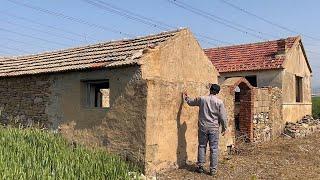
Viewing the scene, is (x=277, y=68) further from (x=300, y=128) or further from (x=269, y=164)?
(x=269, y=164)

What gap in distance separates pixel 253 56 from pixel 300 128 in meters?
4.75

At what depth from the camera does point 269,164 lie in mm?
10867

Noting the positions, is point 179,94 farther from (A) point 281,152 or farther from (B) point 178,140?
(A) point 281,152

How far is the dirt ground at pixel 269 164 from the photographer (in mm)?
9375

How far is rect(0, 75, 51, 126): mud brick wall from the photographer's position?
35.9ft

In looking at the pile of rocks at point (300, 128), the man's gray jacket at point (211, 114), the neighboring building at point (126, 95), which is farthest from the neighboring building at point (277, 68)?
the man's gray jacket at point (211, 114)

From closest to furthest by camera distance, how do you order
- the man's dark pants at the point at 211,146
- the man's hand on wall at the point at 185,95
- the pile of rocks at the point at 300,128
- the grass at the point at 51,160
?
1. the grass at the point at 51,160
2. the man's dark pants at the point at 211,146
3. the man's hand on wall at the point at 185,95
4. the pile of rocks at the point at 300,128

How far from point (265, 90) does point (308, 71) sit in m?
8.72

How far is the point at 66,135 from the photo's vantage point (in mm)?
10164

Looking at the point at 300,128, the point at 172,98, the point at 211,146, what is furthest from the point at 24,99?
the point at 300,128

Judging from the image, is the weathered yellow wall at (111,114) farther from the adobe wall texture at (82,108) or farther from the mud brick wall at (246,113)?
the mud brick wall at (246,113)

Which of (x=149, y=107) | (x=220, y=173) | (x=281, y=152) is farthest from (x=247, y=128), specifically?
(x=149, y=107)

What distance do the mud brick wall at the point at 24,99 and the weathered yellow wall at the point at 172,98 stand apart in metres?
3.32

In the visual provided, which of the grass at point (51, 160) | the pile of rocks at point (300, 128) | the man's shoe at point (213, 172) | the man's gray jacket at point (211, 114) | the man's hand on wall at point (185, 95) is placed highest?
the man's hand on wall at point (185, 95)
